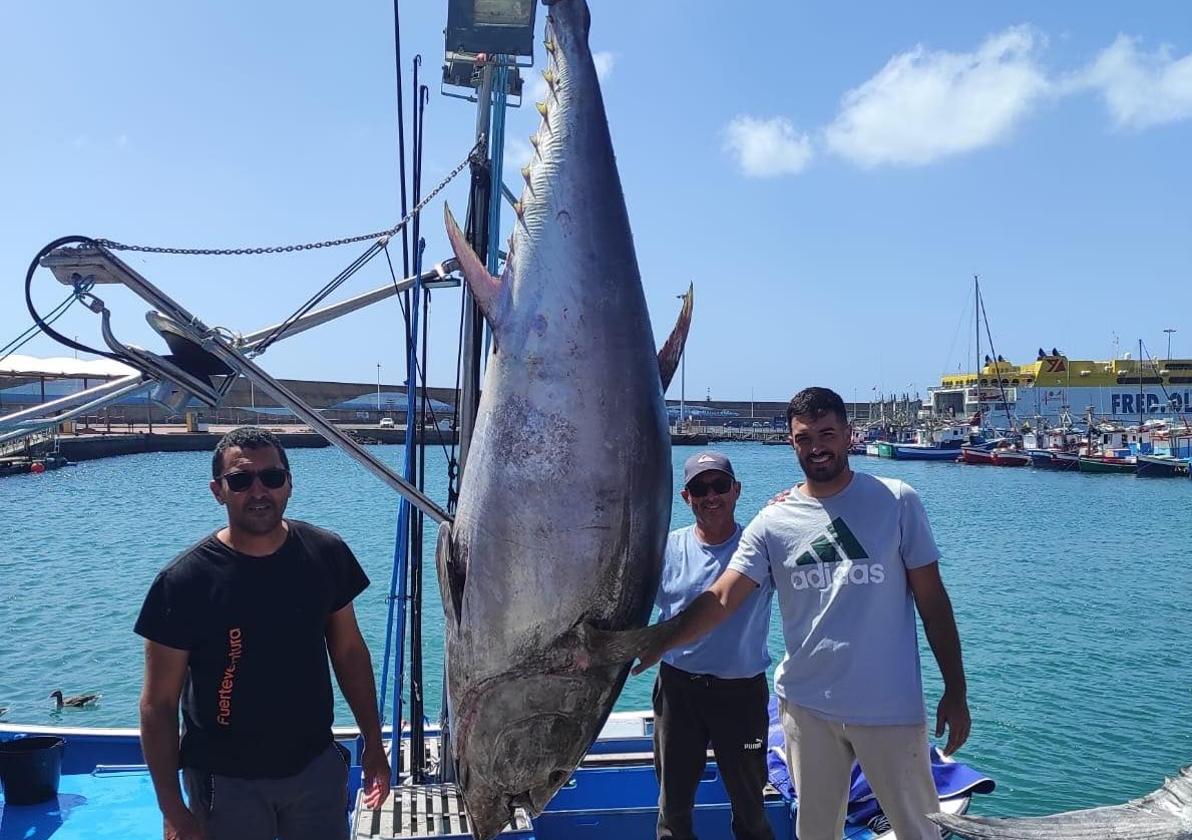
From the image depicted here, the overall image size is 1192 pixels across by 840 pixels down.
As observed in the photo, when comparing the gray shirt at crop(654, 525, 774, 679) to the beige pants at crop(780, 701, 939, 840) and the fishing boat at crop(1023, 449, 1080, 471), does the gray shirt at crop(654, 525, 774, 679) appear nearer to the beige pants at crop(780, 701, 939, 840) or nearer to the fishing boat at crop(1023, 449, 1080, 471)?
the beige pants at crop(780, 701, 939, 840)

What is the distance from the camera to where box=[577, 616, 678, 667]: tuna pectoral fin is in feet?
5.27

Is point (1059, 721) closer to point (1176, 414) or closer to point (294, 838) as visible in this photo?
point (294, 838)

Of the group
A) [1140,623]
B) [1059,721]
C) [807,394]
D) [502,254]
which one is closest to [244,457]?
[502,254]

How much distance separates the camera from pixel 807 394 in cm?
251

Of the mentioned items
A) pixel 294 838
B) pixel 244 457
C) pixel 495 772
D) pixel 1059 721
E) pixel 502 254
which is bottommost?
pixel 1059 721

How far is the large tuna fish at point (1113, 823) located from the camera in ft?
5.78

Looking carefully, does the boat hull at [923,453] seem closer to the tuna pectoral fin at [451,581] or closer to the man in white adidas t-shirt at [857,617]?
the man in white adidas t-shirt at [857,617]

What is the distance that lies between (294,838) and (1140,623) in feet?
45.4

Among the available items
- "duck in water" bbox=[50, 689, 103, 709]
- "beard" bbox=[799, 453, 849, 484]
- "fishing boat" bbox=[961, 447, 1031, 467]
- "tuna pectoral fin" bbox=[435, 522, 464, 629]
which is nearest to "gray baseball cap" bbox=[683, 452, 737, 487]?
"beard" bbox=[799, 453, 849, 484]

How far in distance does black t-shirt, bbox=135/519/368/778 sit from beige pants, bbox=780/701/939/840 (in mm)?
1363

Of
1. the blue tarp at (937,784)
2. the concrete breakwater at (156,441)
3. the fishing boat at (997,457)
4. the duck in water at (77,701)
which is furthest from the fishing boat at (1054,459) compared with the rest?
the blue tarp at (937,784)

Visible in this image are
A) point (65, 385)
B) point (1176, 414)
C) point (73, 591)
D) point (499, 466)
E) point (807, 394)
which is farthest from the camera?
point (1176, 414)

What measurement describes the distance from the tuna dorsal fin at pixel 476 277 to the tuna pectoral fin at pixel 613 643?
1.95ft

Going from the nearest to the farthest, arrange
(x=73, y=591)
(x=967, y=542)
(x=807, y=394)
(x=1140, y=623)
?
(x=807, y=394), (x=1140, y=623), (x=73, y=591), (x=967, y=542)
